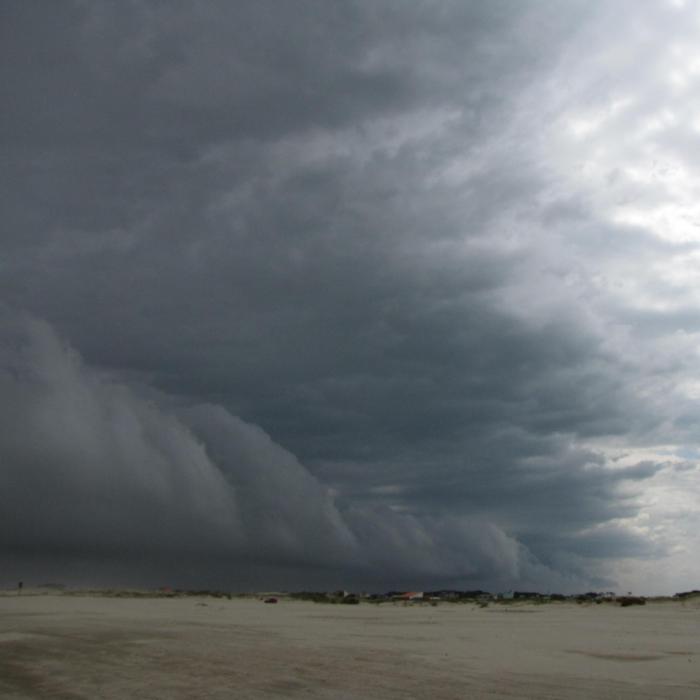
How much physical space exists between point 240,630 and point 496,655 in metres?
19.1

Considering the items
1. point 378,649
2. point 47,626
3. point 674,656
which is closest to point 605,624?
point 674,656

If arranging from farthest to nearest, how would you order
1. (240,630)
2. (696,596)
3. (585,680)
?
1. (696,596)
2. (240,630)
3. (585,680)

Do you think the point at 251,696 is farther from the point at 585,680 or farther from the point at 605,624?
the point at 605,624

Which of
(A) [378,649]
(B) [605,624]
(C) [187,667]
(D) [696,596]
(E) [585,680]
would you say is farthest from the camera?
(D) [696,596]

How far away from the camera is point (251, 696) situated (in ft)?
65.8

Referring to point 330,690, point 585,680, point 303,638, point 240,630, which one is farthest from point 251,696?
point 240,630

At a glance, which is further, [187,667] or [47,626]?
[47,626]

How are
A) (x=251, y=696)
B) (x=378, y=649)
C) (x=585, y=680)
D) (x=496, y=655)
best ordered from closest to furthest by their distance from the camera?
(x=251, y=696), (x=585, y=680), (x=496, y=655), (x=378, y=649)

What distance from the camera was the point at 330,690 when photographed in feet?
69.2

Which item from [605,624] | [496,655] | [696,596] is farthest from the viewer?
[696,596]

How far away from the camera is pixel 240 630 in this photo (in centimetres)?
4444

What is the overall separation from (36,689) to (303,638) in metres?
19.8

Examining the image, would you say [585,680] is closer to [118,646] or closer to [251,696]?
[251,696]

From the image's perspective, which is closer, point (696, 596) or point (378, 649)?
point (378, 649)
